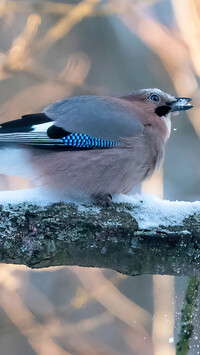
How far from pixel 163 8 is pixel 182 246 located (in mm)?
2871

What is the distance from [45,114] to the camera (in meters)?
2.14

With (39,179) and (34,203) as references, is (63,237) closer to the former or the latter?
(34,203)

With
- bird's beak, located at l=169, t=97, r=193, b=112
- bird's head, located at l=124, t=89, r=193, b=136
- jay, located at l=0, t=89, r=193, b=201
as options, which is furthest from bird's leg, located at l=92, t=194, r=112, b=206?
bird's beak, located at l=169, t=97, r=193, b=112

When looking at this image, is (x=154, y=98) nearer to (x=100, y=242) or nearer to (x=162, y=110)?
(x=162, y=110)

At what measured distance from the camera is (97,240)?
5.50 feet

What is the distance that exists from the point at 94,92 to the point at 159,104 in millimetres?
1392

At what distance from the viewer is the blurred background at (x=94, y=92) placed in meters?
3.22

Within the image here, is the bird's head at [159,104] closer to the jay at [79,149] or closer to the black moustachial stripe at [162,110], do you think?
the black moustachial stripe at [162,110]

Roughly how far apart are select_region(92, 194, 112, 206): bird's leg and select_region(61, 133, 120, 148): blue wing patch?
0.23 m

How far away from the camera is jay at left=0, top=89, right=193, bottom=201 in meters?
2.06

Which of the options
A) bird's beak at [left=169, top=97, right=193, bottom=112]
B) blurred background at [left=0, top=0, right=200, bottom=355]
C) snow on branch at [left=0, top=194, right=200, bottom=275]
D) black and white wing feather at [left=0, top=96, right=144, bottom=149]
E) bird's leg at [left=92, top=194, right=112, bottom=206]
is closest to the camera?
snow on branch at [left=0, top=194, right=200, bottom=275]

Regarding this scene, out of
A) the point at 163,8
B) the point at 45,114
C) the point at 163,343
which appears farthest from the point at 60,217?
the point at 163,8

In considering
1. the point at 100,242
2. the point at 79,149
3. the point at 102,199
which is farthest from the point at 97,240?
the point at 79,149

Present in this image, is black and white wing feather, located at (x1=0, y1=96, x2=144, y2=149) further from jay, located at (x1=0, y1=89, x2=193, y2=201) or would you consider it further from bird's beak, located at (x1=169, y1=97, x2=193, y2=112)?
bird's beak, located at (x1=169, y1=97, x2=193, y2=112)
